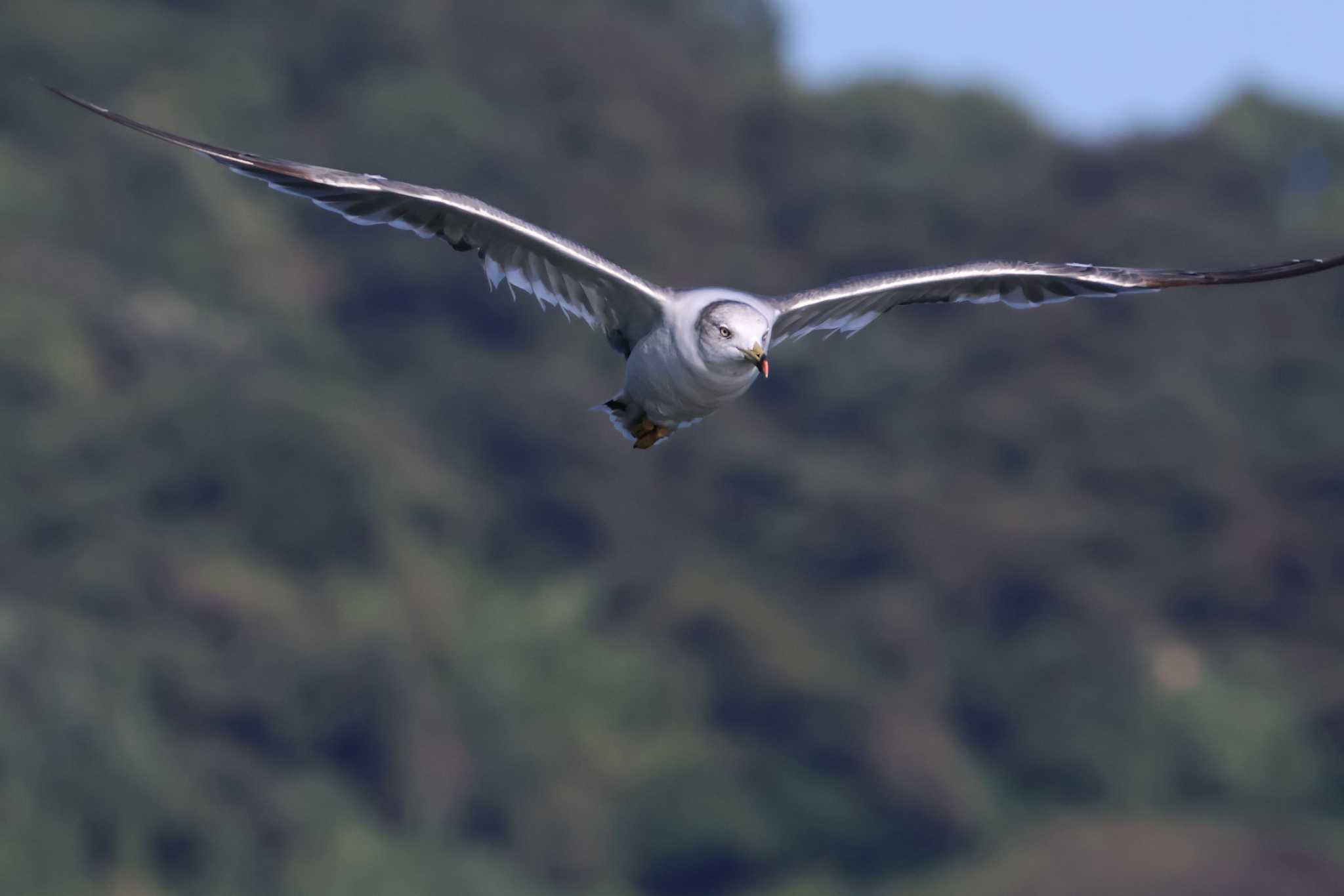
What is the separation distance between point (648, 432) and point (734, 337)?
1338mm

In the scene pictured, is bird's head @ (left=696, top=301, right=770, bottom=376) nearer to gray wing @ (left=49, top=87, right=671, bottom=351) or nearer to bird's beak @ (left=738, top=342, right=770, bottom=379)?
bird's beak @ (left=738, top=342, right=770, bottom=379)

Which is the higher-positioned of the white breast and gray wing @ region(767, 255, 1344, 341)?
gray wing @ region(767, 255, 1344, 341)

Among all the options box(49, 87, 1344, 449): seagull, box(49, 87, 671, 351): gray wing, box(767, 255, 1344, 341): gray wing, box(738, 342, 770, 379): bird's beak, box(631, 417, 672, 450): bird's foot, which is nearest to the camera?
box(738, 342, 770, 379): bird's beak

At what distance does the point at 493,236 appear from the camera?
13.3 m

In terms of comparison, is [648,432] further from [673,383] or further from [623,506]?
[623,506]

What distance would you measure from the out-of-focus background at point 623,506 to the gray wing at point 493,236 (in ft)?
137

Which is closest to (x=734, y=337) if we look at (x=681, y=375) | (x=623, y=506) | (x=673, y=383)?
(x=681, y=375)

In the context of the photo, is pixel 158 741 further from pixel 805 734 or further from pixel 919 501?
pixel 919 501

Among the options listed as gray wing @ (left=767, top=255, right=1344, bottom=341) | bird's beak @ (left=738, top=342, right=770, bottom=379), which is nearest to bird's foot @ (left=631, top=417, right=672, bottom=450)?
gray wing @ (left=767, top=255, right=1344, bottom=341)

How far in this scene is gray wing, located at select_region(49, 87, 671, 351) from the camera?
12438 mm

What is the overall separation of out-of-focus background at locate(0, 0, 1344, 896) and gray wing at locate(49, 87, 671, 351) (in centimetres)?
4181

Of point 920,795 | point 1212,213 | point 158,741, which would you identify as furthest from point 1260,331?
point 158,741

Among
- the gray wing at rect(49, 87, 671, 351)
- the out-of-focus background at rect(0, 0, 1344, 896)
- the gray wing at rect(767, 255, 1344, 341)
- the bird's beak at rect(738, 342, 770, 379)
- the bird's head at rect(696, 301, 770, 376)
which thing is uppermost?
the out-of-focus background at rect(0, 0, 1344, 896)

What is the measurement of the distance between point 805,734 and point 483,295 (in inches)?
728
